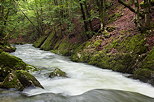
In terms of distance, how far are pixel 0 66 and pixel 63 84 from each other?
2.91 m

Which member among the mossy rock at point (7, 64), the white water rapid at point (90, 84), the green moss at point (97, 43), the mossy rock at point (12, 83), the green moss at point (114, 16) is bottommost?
the white water rapid at point (90, 84)

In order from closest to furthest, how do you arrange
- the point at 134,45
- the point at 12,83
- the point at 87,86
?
1. the point at 12,83
2. the point at 87,86
3. the point at 134,45

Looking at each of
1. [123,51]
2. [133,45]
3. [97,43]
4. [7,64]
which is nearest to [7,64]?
[7,64]

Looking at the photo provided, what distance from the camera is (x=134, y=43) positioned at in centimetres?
929

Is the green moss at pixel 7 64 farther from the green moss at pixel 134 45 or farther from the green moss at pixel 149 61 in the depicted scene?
the green moss at pixel 149 61

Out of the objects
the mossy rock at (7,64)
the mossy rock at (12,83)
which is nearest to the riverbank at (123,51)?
the mossy rock at (7,64)

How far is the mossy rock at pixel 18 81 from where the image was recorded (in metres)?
5.91

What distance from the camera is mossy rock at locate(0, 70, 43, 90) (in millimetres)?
5910

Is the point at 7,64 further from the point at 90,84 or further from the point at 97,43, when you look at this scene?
the point at 97,43

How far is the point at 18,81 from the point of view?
5.99 meters

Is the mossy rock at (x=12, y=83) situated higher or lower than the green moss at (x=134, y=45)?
lower

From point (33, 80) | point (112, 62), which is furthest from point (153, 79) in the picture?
point (33, 80)

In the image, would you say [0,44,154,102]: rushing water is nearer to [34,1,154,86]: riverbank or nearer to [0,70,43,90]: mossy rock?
[0,70,43,90]: mossy rock

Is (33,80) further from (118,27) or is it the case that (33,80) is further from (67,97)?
(118,27)
